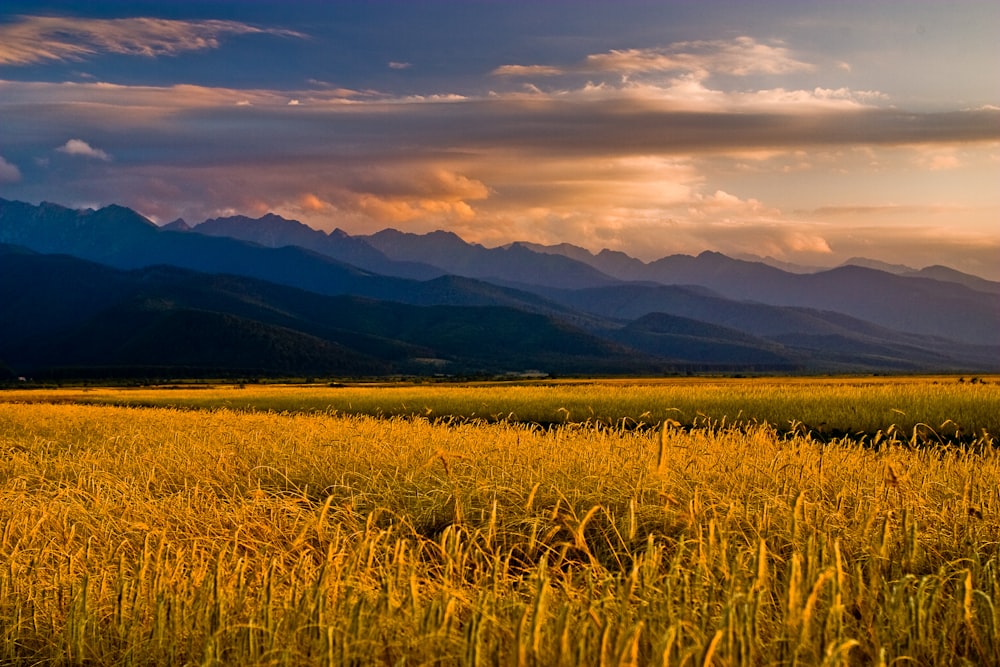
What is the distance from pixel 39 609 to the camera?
8359mm

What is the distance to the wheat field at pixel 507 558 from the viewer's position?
6.39m

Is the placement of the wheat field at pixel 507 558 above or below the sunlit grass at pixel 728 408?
above

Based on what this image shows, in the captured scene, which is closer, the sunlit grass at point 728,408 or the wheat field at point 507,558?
the wheat field at point 507,558

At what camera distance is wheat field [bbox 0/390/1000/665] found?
6391mm

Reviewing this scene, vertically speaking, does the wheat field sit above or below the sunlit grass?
above

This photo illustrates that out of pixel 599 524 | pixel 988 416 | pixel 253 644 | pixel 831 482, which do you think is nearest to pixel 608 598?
pixel 253 644

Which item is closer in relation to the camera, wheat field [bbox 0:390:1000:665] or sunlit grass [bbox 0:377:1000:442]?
wheat field [bbox 0:390:1000:665]

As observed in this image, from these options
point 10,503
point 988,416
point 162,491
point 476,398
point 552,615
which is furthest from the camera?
point 476,398

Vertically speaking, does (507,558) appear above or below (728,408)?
above

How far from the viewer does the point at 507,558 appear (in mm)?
7492

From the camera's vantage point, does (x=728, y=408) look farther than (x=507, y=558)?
Yes

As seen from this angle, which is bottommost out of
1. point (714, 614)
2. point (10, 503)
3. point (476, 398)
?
point (476, 398)

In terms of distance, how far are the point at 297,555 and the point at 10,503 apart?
16.9 feet

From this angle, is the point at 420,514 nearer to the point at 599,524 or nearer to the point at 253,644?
the point at 599,524
